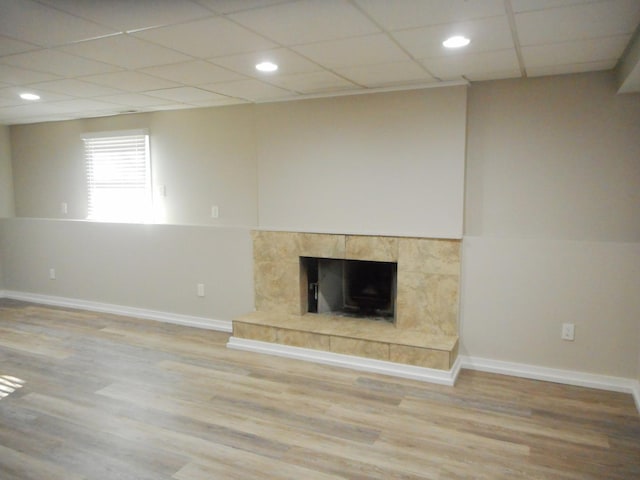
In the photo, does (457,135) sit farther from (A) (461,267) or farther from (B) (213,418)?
(B) (213,418)

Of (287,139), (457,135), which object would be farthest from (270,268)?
(457,135)

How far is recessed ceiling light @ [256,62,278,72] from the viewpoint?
3061 millimetres

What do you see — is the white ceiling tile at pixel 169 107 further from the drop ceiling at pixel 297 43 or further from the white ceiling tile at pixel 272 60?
the white ceiling tile at pixel 272 60

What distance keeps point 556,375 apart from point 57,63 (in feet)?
13.8

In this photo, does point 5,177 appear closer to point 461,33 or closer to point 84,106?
point 84,106

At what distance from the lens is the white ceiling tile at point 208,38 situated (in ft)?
7.60

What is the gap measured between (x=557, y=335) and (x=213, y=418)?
2.61 metres

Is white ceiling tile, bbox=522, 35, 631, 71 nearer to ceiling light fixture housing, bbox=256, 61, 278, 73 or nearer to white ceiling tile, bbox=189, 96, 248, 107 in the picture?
ceiling light fixture housing, bbox=256, 61, 278, 73

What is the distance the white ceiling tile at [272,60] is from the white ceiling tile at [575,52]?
137 cm

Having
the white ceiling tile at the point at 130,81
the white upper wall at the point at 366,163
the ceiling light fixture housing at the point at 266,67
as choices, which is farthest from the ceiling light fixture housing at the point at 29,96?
the ceiling light fixture housing at the point at 266,67

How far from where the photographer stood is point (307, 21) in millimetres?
2252

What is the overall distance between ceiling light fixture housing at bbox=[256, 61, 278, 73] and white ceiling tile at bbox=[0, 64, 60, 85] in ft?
5.09

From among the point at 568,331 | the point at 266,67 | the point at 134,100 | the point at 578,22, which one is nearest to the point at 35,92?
the point at 134,100

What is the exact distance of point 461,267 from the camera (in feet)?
12.4
